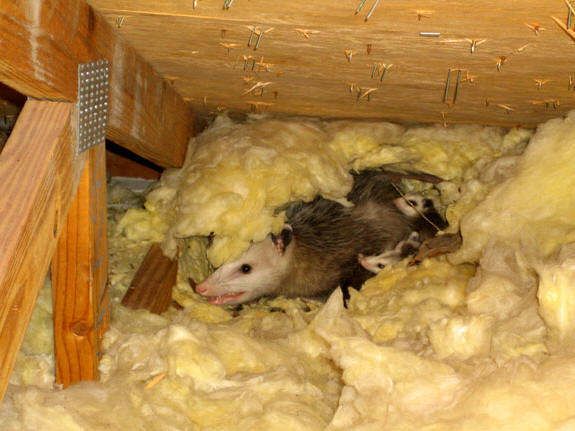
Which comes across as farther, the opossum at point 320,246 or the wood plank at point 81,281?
the opossum at point 320,246

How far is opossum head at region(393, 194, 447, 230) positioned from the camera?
2566mm

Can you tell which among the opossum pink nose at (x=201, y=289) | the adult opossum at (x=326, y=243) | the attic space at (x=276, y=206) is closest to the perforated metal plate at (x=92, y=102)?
the attic space at (x=276, y=206)

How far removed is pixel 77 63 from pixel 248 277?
150 cm

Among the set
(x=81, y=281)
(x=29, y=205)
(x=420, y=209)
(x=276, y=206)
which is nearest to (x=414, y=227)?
(x=420, y=209)

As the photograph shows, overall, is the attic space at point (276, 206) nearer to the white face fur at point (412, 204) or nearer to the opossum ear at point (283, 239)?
the white face fur at point (412, 204)

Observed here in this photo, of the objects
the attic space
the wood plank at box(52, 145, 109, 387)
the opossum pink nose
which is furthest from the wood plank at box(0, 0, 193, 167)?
the opossum pink nose

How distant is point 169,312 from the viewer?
2.24 meters

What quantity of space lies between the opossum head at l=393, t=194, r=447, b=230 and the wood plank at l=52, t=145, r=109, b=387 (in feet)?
4.77

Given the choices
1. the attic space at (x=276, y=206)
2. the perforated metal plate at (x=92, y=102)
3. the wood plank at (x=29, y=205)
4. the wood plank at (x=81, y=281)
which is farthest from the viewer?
the wood plank at (x=81, y=281)

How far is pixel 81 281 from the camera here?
1401 millimetres

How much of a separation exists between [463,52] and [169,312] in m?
1.34

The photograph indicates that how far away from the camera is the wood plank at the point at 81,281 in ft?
4.54

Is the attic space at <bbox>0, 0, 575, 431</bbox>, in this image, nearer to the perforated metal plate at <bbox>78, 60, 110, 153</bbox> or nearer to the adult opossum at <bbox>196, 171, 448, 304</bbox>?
the perforated metal plate at <bbox>78, 60, 110, 153</bbox>

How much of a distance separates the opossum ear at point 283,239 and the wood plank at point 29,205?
1.44 m
